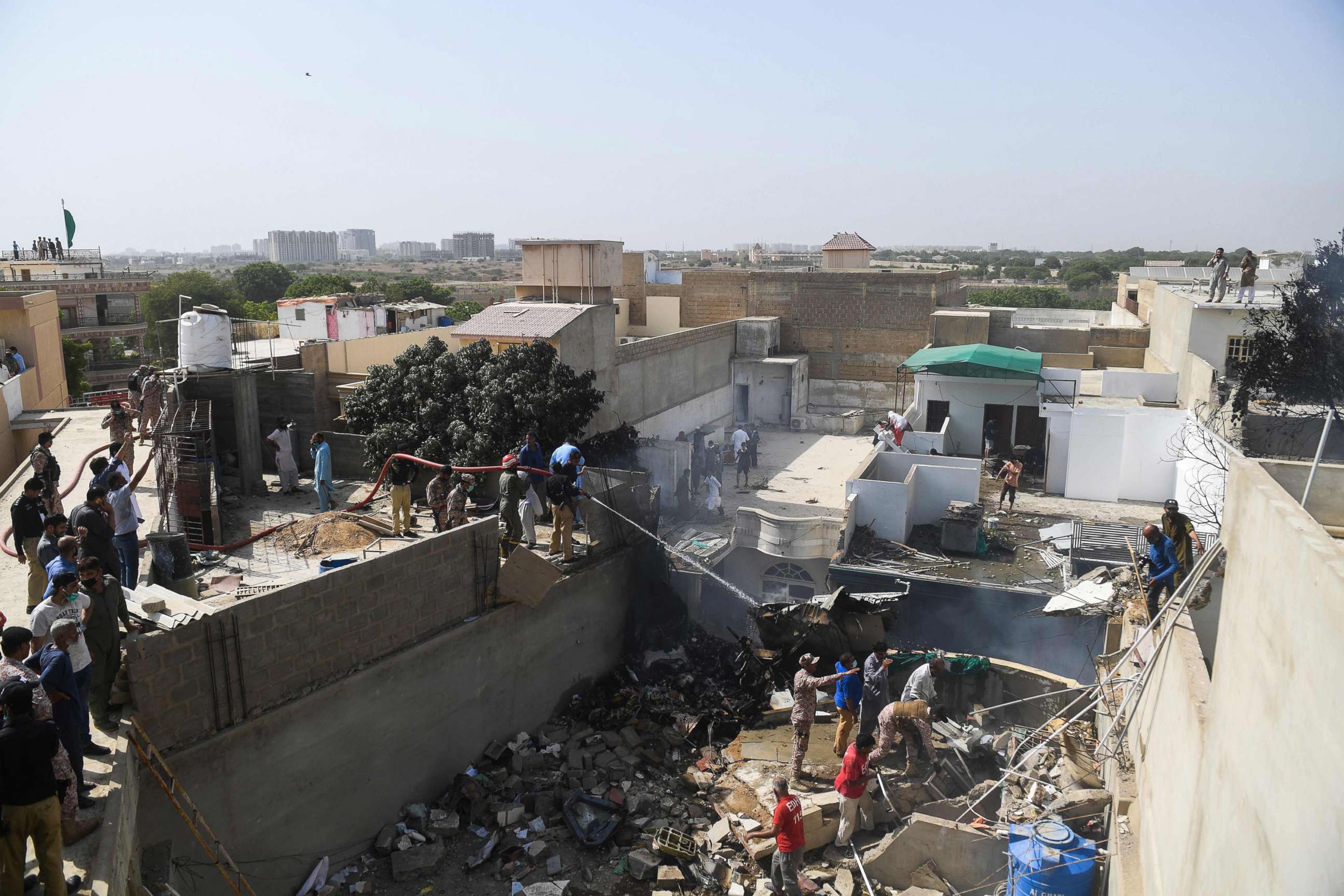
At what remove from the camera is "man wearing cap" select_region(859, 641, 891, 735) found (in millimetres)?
11344

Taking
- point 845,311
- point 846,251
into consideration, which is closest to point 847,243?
point 846,251

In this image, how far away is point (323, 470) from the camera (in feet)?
44.8

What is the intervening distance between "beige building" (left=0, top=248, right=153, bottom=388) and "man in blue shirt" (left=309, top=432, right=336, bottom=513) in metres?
33.5

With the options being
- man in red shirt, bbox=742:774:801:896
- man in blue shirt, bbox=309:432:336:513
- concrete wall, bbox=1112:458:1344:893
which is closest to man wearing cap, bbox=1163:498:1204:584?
concrete wall, bbox=1112:458:1344:893

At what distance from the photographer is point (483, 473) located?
14.0 metres

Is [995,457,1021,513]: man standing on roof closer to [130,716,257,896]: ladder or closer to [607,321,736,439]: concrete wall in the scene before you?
[607,321,736,439]: concrete wall

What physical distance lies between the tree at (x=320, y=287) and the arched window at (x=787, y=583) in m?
46.5

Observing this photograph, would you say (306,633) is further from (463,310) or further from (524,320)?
(463,310)

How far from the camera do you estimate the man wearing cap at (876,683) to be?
1134 cm

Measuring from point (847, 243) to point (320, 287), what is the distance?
3596cm

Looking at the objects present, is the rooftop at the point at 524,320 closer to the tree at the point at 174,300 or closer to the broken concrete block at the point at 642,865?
the broken concrete block at the point at 642,865

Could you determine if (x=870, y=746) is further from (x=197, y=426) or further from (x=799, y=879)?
(x=197, y=426)

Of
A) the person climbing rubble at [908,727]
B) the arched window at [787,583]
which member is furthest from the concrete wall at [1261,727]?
the arched window at [787,583]

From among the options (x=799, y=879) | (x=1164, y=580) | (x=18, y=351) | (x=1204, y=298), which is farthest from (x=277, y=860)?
(x=1204, y=298)
